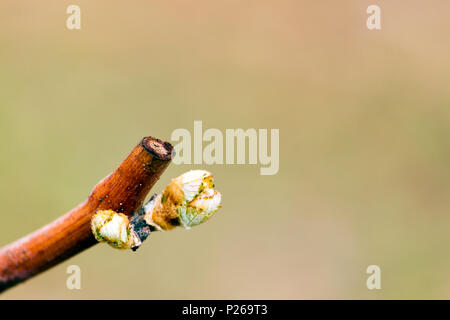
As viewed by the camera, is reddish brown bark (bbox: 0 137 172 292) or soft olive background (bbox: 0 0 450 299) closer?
reddish brown bark (bbox: 0 137 172 292)

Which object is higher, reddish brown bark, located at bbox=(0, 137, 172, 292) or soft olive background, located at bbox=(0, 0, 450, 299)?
soft olive background, located at bbox=(0, 0, 450, 299)

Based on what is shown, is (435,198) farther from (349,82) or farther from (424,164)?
(349,82)

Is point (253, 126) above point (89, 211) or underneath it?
above

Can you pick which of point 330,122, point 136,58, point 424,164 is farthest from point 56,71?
point 424,164

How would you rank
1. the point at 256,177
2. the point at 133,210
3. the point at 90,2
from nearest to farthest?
the point at 133,210, the point at 256,177, the point at 90,2
